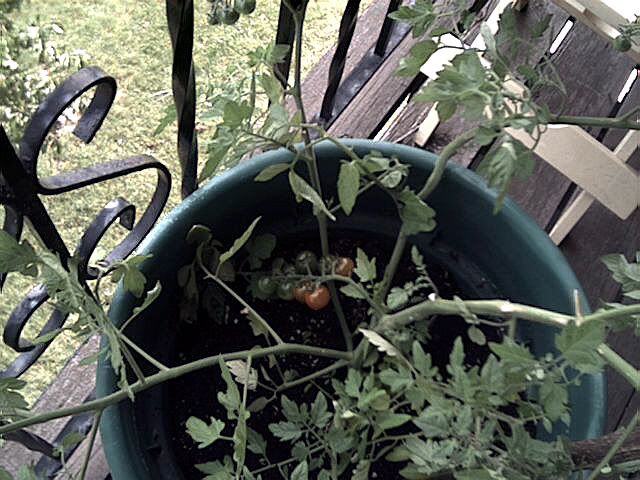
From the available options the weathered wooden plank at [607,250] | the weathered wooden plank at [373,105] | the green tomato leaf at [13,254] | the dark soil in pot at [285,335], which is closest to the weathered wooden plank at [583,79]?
the weathered wooden plank at [607,250]

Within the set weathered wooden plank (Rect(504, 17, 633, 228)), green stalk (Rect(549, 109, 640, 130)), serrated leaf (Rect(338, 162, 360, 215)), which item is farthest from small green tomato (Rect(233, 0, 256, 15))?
weathered wooden plank (Rect(504, 17, 633, 228))

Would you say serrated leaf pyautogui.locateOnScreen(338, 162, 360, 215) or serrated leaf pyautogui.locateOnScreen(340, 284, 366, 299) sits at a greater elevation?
serrated leaf pyautogui.locateOnScreen(338, 162, 360, 215)

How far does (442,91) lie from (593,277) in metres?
0.75

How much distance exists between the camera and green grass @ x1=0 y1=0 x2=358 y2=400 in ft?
4.88

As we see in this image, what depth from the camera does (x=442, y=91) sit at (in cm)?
56

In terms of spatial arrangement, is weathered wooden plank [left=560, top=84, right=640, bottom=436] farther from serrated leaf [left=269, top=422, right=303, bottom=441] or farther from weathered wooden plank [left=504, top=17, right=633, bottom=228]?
serrated leaf [left=269, top=422, right=303, bottom=441]

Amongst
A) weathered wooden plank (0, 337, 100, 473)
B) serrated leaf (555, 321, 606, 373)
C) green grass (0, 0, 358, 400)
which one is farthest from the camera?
green grass (0, 0, 358, 400)

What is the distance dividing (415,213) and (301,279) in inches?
7.1

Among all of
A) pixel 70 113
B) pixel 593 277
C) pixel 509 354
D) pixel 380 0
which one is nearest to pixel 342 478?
pixel 509 354

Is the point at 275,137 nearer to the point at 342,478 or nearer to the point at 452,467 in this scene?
the point at 452,467

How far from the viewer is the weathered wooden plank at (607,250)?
45.6 inches

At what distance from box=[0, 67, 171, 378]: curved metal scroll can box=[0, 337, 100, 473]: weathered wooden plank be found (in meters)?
0.12

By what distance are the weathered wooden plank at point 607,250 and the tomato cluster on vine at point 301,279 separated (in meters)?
0.49

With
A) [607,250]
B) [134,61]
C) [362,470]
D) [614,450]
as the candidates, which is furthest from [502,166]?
[134,61]
